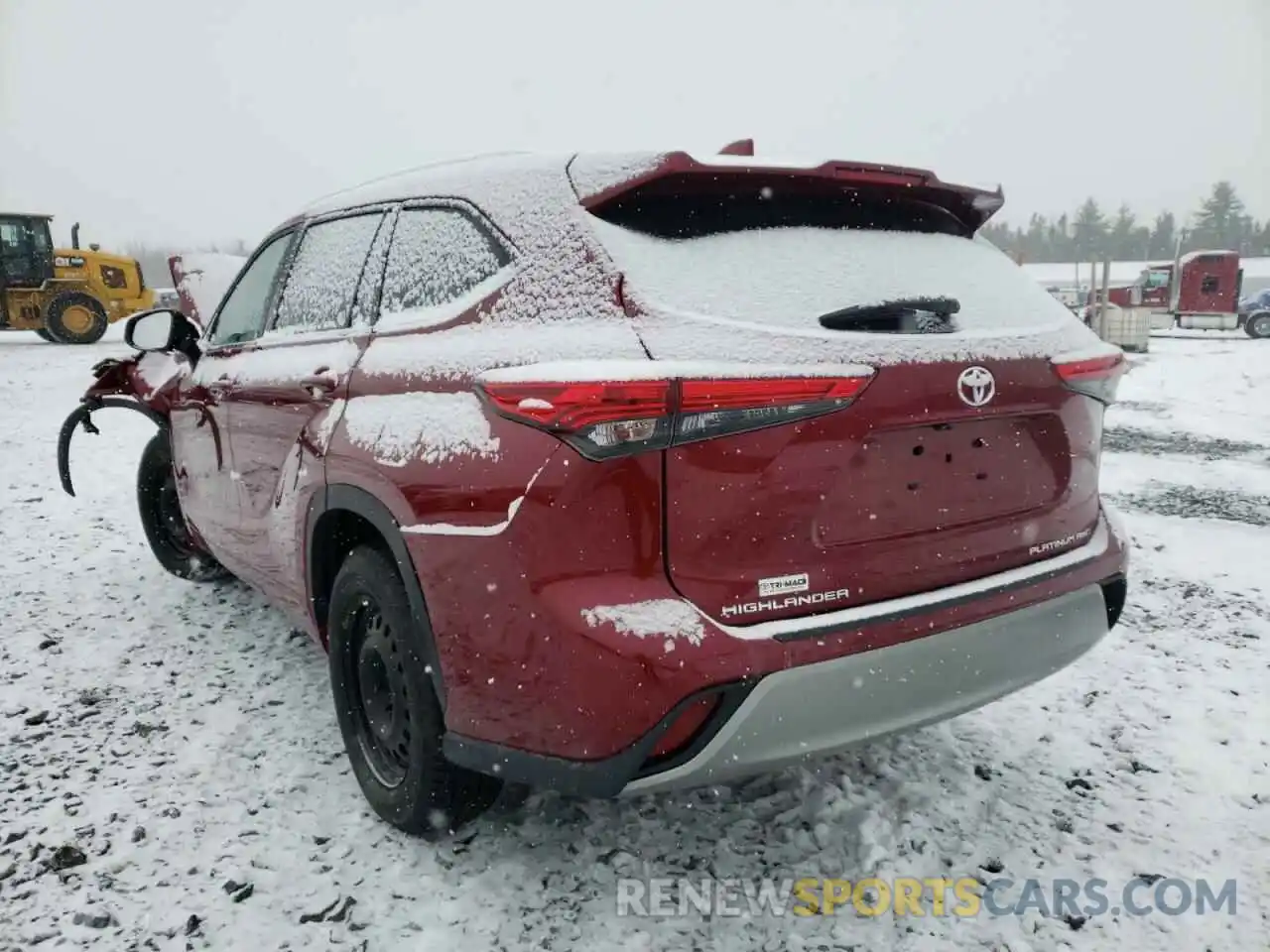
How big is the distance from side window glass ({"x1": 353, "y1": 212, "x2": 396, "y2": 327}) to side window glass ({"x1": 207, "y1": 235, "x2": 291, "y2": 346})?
82cm

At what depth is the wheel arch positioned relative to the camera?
2053 millimetres

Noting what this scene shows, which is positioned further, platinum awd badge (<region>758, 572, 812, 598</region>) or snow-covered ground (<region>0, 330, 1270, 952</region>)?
snow-covered ground (<region>0, 330, 1270, 952</region>)

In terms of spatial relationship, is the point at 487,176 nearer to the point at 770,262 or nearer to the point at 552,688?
the point at 770,262

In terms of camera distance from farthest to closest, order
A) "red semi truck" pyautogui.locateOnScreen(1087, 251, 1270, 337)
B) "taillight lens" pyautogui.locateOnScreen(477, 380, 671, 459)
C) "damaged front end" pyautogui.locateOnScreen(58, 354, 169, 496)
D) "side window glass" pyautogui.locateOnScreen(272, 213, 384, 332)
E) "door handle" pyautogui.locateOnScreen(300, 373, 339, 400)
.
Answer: "red semi truck" pyautogui.locateOnScreen(1087, 251, 1270, 337) → "damaged front end" pyautogui.locateOnScreen(58, 354, 169, 496) → "side window glass" pyautogui.locateOnScreen(272, 213, 384, 332) → "door handle" pyautogui.locateOnScreen(300, 373, 339, 400) → "taillight lens" pyautogui.locateOnScreen(477, 380, 671, 459)

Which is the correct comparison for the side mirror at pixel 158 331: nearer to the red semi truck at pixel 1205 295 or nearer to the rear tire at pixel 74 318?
the rear tire at pixel 74 318

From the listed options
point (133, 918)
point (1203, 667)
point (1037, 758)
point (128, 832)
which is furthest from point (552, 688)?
point (1203, 667)

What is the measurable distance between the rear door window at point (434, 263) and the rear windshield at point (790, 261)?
392mm

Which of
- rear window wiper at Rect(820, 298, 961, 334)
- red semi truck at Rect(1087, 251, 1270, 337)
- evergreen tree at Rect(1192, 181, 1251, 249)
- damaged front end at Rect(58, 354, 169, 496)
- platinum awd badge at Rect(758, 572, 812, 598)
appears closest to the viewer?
platinum awd badge at Rect(758, 572, 812, 598)

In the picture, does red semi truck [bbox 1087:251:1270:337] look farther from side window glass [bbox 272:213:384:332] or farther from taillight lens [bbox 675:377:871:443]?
taillight lens [bbox 675:377:871:443]

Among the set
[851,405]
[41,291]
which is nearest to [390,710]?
[851,405]

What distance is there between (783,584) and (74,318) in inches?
891

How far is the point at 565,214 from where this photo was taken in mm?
1968

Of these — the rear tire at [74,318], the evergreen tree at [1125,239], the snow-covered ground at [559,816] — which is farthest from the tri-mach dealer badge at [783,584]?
the evergreen tree at [1125,239]

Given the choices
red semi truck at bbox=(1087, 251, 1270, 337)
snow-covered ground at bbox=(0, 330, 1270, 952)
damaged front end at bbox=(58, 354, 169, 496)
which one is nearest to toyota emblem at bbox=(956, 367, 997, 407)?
snow-covered ground at bbox=(0, 330, 1270, 952)
